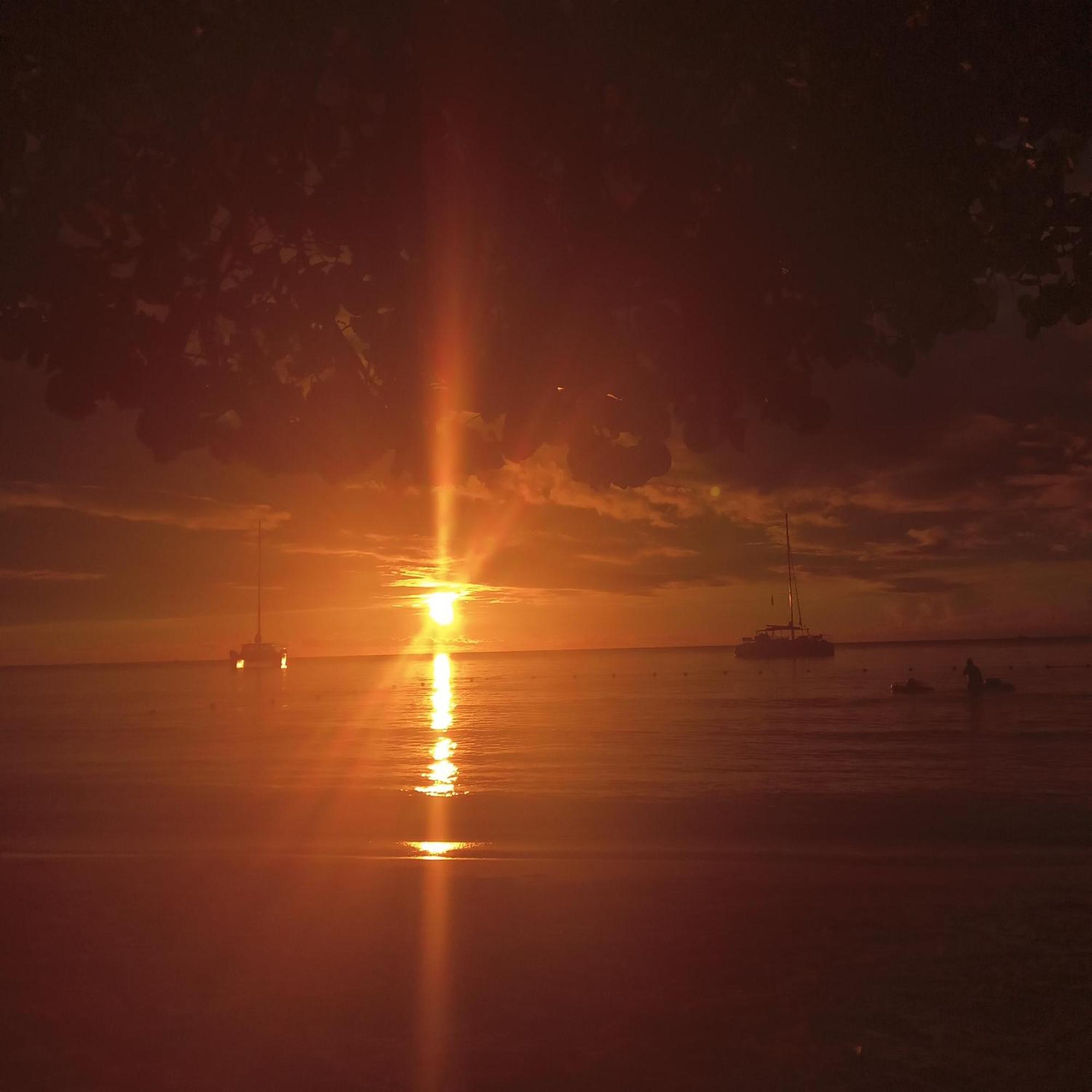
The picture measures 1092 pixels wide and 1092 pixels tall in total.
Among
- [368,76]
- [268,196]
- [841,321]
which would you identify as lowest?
[841,321]

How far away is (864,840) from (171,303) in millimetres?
10825

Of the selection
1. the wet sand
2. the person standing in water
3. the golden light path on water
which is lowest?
the wet sand

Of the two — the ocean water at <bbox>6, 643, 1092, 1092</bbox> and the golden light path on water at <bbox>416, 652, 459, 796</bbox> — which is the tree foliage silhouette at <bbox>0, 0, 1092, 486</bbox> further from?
the golden light path on water at <bbox>416, 652, 459, 796</bbox>

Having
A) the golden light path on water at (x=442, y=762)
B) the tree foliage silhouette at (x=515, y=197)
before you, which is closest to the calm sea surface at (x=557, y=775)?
the golden light path on water at (x=442, y=762)

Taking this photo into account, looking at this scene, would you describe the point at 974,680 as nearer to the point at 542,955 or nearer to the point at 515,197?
the point at 542,955

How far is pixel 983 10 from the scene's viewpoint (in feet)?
17.4

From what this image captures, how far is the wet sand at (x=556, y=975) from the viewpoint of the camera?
4.57 meters

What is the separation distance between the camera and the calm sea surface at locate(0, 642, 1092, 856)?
14672 mm

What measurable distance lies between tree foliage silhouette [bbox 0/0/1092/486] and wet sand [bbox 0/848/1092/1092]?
9.79 feet

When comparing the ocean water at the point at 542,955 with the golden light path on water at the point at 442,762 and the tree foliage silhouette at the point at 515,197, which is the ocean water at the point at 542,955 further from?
the golden light path on water at the point at 442,762

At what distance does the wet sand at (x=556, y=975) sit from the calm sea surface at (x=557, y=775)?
1761mm

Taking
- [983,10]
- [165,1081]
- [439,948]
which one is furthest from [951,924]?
[983,10]

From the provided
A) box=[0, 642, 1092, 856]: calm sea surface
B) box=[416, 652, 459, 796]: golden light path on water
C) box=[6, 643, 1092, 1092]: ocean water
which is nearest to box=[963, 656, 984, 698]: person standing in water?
box=[0, 642, 1092, 856]: calm sea surface

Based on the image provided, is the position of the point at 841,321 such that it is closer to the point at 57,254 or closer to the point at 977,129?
the point at 977,129
